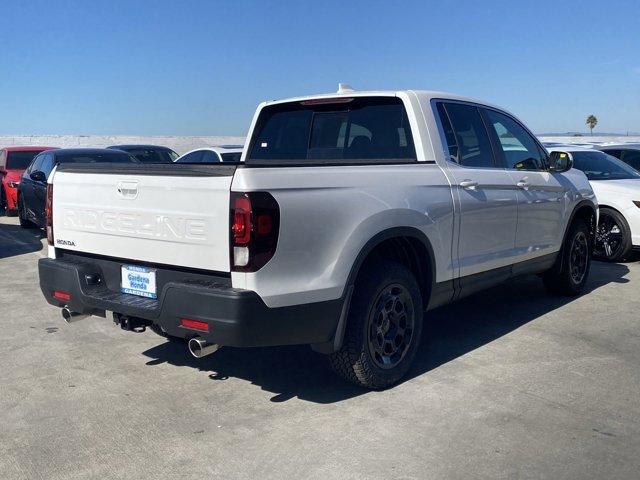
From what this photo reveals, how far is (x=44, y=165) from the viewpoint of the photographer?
38.5 feet

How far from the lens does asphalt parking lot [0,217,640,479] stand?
347cm

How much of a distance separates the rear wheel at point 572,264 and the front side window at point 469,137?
5.68 ft

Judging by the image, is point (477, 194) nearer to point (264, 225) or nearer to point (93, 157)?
point (264, 225)

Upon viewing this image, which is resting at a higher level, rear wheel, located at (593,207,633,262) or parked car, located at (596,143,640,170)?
parked car, located at (596,143,640,170)

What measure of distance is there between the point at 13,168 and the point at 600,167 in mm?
11911

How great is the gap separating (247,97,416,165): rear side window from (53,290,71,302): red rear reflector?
63.0 inches

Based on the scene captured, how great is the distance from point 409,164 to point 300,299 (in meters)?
1.43

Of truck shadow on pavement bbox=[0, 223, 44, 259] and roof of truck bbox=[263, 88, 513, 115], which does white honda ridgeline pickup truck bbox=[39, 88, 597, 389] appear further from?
truck shadow on pavement bbox=[0, 223, 44, 259]

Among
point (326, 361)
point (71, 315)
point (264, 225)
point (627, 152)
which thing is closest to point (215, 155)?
point (627, 152)

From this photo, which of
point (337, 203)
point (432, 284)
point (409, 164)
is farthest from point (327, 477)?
point (409, 164)

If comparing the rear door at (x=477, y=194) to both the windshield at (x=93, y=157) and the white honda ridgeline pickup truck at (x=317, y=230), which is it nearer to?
the white honda ridgeline pickup truck at (x=317, y=230)

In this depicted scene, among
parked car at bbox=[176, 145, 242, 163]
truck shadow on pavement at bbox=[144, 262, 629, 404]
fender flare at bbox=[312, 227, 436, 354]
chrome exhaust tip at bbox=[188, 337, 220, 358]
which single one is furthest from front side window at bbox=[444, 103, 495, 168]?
parked car at bbox=[176, 145, 242, 163]

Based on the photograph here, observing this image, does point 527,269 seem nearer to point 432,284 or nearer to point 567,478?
point 432,284

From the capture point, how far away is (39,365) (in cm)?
502
